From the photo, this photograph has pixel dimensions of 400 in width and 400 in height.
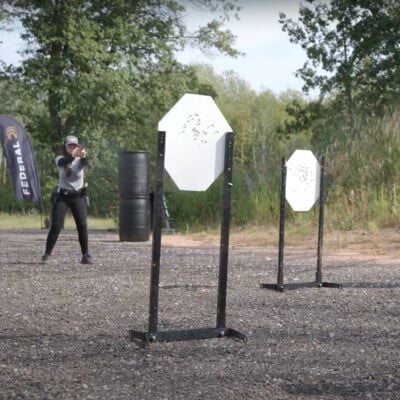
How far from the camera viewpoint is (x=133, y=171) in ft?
55.9

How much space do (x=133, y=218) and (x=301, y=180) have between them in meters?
8.88

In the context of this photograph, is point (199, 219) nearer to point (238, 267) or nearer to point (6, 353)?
point (238, 267)

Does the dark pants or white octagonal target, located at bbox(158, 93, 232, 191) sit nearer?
white octagonal target, located at bbox(158, 93, 232, 191)

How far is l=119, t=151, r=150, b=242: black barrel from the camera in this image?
17.1 meters

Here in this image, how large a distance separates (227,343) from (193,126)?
149 cm

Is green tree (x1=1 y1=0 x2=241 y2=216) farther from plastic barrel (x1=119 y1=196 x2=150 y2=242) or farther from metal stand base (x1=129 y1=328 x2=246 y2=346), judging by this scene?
metal stand base (x1=129 y1=328 x2=246 y2=346)

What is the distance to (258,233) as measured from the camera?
60.4ft

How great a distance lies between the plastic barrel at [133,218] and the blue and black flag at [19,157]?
389 centimetres

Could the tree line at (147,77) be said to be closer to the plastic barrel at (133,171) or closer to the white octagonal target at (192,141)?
the plastic barrel at (133,171)

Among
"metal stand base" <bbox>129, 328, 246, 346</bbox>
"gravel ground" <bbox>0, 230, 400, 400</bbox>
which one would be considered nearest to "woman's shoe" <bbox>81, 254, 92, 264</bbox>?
"gravel ground" <bbox>0, 230, 400, 400</bbox>

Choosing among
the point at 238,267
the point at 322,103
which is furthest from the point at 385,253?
the point at 322,103

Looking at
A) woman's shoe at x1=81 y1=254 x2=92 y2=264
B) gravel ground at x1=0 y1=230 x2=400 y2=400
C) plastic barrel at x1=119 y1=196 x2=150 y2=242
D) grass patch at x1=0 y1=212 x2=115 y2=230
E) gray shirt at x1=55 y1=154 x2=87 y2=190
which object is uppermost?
gray shirt at x1=55 y1=154 x2=87 y2=190

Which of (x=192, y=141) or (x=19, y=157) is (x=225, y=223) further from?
(x=19, y=157)

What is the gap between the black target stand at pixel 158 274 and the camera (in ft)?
18.9
